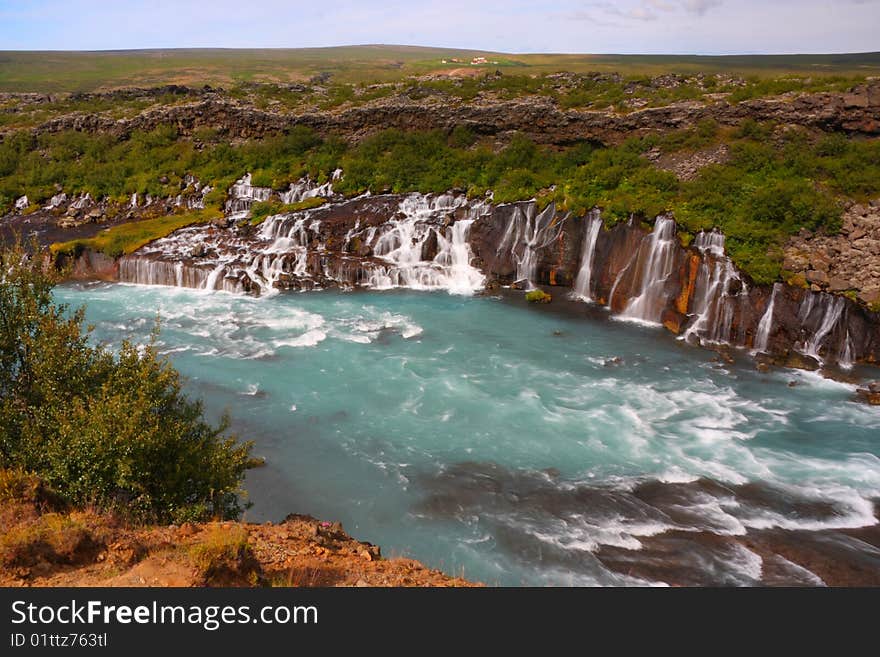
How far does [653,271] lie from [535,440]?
50.4ft

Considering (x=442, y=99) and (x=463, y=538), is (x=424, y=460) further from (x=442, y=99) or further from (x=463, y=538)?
(x=442, y=99)

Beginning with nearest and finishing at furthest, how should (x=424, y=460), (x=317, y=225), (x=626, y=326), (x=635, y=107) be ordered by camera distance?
(x=424, y=460) < (x=626, y=326) < (x=317, y=225) < (x=635, y=107)

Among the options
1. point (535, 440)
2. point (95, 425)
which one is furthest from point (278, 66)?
point (95, 425)

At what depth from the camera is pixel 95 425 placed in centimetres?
1225

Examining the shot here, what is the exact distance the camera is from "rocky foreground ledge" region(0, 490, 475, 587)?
10242mm

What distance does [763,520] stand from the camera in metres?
17.9

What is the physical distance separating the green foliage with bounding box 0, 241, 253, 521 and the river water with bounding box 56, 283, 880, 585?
4.68 meters

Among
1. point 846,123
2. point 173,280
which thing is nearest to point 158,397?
point 173,280

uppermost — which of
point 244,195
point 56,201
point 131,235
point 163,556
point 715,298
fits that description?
point 244,195

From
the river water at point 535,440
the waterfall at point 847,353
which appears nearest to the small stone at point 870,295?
the waterfall at point 847,353

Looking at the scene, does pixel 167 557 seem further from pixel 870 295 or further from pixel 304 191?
pixel 304 191

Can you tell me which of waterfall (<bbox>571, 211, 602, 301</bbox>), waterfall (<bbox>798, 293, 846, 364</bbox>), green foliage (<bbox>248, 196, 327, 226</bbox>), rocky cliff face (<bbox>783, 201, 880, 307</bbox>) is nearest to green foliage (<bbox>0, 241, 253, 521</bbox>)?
waterfall (<bbox>571, 211, 602, 301</bbox>)

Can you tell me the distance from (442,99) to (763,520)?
47513 mm

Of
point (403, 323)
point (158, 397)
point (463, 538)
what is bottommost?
point (463, 538)
